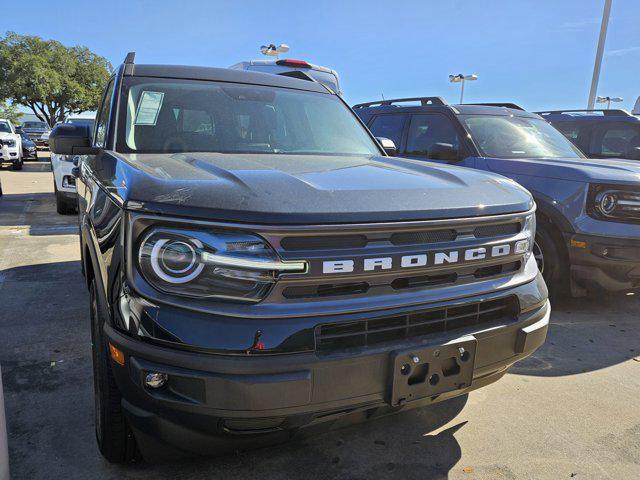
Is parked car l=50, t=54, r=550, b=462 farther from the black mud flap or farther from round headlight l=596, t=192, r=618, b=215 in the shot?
round headlight l=596, t=192, r=618, b=215

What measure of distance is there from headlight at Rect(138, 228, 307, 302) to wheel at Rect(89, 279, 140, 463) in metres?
0.49

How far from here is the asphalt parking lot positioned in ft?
7.41

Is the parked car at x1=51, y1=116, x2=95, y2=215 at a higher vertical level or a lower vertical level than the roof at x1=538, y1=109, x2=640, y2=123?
lower

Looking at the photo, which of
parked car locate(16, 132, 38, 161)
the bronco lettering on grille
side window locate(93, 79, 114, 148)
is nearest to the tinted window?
side window locate(93, 79, 114, 148)

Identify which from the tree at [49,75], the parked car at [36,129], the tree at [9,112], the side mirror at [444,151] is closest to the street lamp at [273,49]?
the side mirror at [444,151]

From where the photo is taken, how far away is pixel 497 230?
2.11m

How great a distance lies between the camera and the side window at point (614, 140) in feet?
23.1

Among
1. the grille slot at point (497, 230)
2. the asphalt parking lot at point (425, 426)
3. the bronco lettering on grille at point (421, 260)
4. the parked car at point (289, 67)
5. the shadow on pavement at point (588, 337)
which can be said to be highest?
the parked car at point (289, 67)

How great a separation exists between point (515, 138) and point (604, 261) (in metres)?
1.91

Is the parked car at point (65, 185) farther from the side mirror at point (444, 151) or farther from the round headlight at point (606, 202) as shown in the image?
the round headlight at point (606, 202)

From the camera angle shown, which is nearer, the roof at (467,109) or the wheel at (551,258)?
the wheel at (551,258)

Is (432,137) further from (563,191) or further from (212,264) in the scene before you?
(212,264)

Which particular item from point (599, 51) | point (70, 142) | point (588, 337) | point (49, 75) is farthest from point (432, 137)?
point (49, 75)

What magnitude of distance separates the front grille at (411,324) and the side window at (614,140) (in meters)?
6.26
